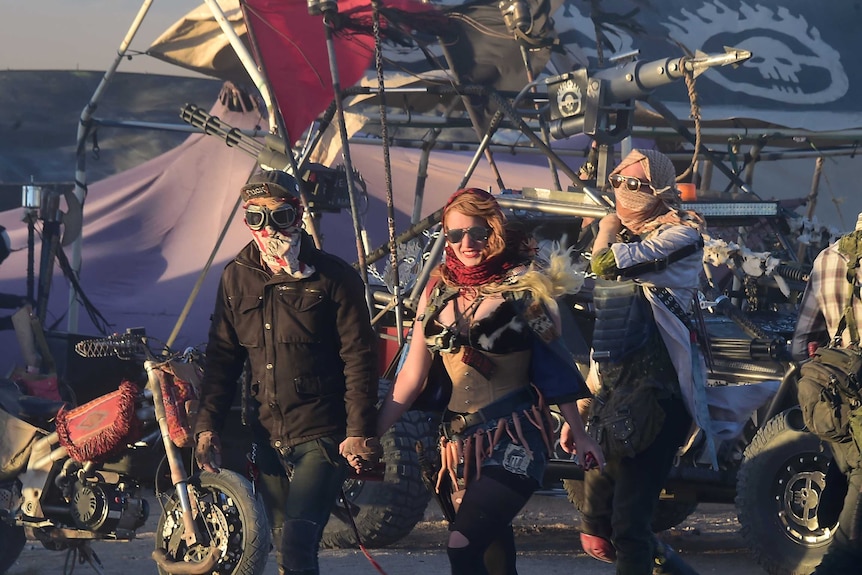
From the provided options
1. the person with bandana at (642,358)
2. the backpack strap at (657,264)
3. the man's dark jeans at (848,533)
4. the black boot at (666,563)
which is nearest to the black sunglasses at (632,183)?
the person with bandana at (642,358)

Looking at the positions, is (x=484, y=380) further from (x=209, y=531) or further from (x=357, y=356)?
(x=209, y=531)

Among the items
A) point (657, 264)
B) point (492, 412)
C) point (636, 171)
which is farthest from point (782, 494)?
point (492, 412)

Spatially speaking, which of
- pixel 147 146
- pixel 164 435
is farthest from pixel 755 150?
pixel 147 146

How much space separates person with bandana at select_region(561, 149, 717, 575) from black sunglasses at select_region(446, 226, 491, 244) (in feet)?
1.81

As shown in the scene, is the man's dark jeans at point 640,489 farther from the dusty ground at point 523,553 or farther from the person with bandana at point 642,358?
the dusty ground at point 523,553

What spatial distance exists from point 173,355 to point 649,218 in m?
2.27

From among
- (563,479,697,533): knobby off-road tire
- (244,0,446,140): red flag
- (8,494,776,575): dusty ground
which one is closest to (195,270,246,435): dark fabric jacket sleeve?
(8,494,776,575): dusty ground

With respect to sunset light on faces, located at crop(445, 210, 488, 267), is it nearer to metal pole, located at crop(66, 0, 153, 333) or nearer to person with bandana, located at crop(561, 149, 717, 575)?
person with bandana, located at crop(561, 149, 717, 575)

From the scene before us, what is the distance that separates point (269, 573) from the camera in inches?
268

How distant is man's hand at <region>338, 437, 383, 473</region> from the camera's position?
4.39 metres

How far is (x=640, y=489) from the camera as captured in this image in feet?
15.0

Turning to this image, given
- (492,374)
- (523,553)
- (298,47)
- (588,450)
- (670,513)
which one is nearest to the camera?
(492,374)

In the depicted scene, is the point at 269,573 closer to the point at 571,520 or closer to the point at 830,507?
the point at 571,520

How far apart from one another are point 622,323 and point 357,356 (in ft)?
3.06
